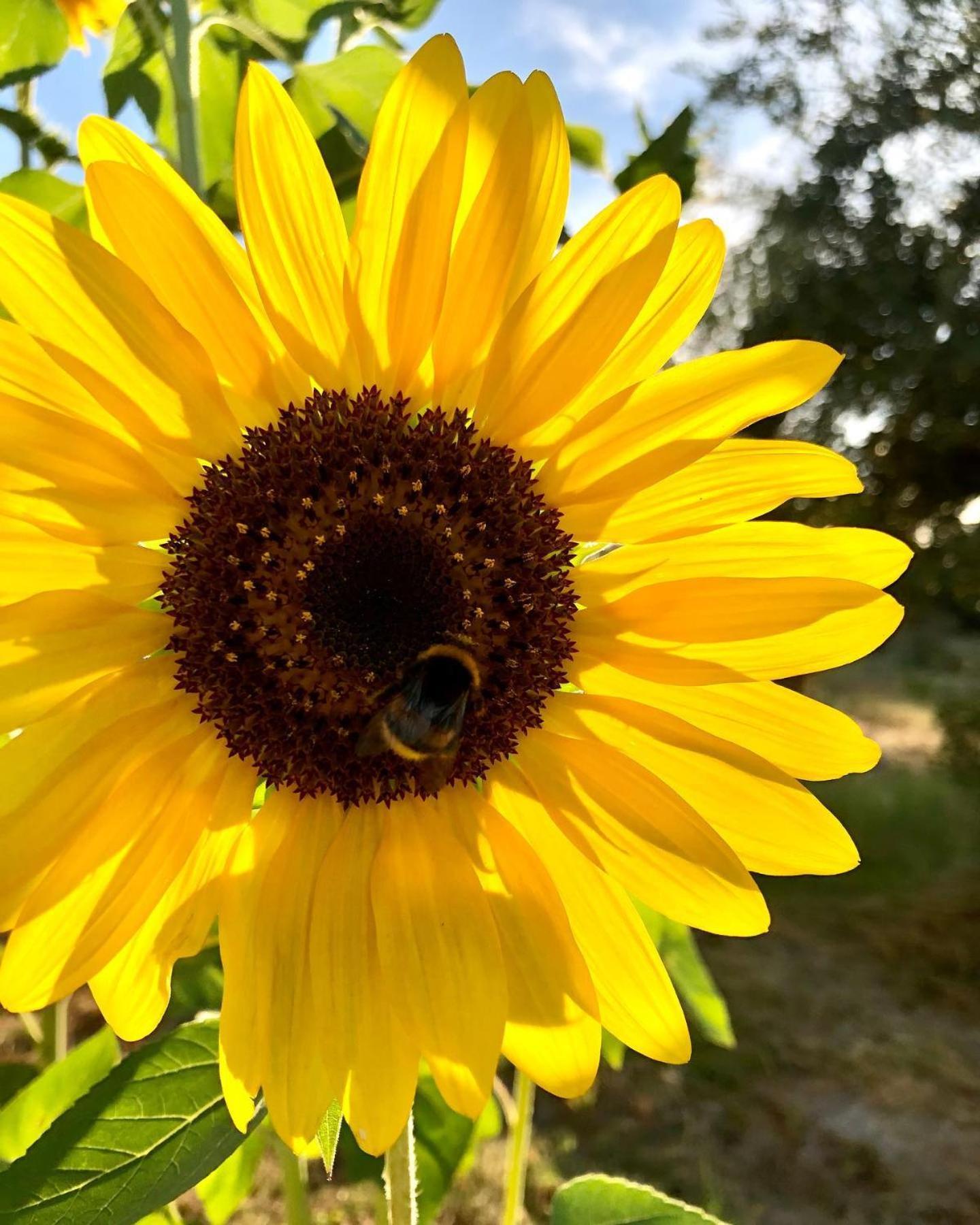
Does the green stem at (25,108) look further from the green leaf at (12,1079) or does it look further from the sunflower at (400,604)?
the green leaf at (12,1079)

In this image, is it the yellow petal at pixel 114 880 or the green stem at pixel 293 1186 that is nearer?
the yellow petal at pixel 114 880

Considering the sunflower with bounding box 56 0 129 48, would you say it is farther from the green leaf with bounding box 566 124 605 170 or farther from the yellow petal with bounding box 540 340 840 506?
the yellow petal with bounding box 540 340 840 506

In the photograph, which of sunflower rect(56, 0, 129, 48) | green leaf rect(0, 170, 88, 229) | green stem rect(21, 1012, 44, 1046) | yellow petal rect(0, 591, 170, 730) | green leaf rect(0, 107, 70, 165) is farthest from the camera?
green stem rect(21, 1012, 44, 1046)

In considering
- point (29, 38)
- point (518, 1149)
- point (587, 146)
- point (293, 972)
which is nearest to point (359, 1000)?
point (293, 972)

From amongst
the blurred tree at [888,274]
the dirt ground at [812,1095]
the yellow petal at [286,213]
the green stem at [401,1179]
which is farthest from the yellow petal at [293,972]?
the blurred tree at [888,274]

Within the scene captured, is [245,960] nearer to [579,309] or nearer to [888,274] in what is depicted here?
[579,309]

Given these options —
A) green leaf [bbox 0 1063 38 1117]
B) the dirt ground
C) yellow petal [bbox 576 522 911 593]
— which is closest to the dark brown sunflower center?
yellow petal [bbox 576 522 911 593]
